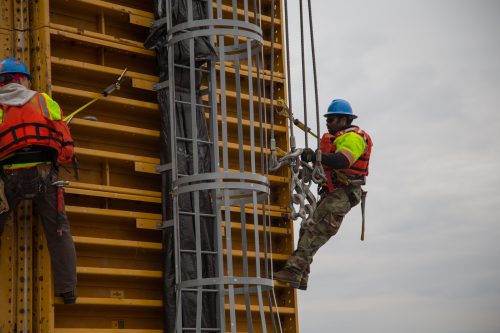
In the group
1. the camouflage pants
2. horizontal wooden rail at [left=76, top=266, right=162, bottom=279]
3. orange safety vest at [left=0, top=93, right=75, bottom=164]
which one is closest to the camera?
orange safety vest at [left=0, top=93, right=75, bottom=164]

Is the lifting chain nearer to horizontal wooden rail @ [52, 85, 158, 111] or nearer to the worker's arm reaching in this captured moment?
the worker's arm reaching

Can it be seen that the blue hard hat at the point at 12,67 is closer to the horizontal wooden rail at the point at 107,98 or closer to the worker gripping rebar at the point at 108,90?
the horizontal wooden rail at the point at 107,98

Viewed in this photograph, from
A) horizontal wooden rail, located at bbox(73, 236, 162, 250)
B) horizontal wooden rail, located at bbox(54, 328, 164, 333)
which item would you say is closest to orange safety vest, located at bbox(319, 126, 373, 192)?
horizontal wooden rail, located at bbox(73, 236, 162, 250)

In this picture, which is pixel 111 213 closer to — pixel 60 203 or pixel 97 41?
pixel 60 203

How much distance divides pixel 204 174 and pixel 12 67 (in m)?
2.05

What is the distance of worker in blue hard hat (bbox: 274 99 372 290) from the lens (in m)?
10.0

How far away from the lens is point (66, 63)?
906 centimetres

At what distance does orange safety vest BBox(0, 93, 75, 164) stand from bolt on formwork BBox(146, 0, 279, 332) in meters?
1.17

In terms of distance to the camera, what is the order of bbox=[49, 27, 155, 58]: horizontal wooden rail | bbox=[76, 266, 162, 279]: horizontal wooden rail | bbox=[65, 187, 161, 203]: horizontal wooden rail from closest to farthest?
bbox=[76, 266, 162, 279]: horizontal wooden rail < bbox=[65, 187, 161, 203]: horizontal wooden rail < bbox=[49, 27, 155, 58]: horizontal wooden rail

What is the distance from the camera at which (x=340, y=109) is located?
10.7 metres

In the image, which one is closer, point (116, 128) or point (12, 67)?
point (12, 67)

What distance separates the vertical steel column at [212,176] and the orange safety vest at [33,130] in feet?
3.81

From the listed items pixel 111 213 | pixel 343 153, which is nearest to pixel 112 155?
pixel 111 213

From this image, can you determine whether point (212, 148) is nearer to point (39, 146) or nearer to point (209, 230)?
point (209, 230)
